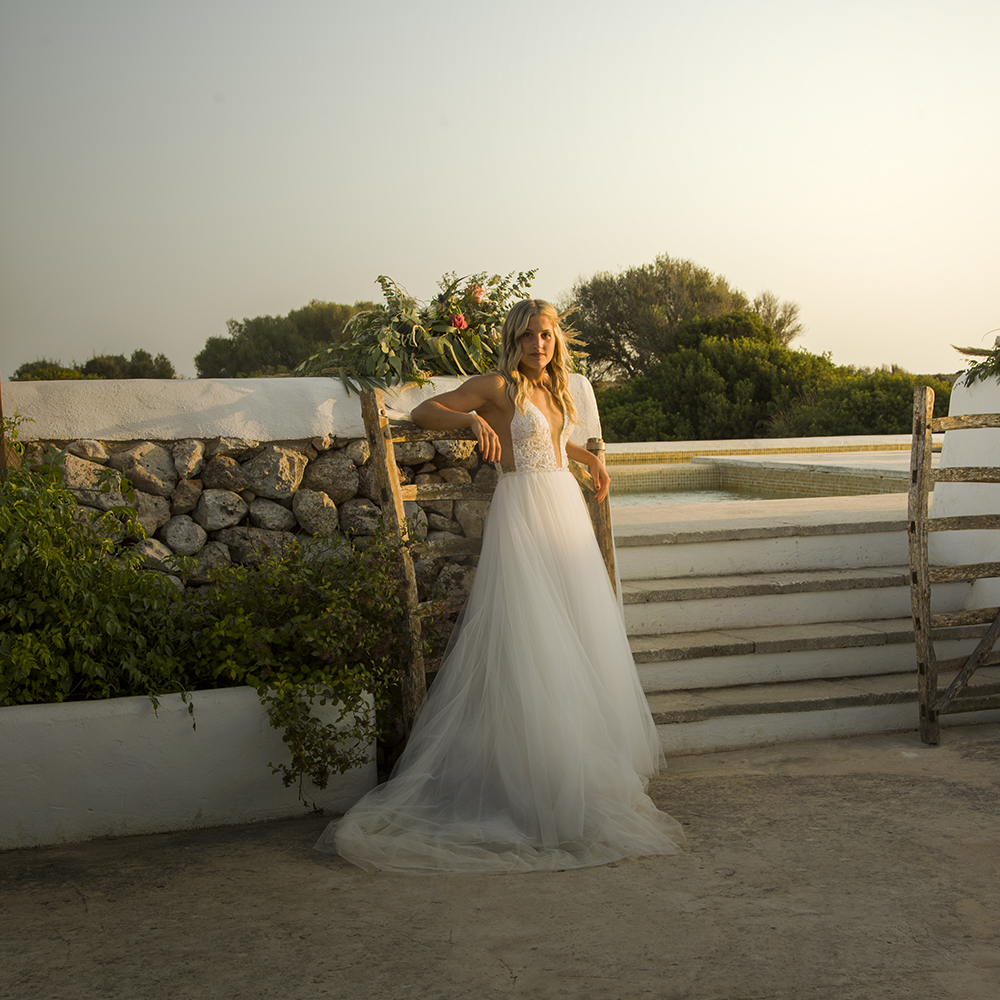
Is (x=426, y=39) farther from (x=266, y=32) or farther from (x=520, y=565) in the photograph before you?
(x=520, y=565)

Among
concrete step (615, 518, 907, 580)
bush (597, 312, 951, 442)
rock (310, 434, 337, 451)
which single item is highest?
bush (597, 312, 951, 442)

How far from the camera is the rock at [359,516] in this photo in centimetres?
382

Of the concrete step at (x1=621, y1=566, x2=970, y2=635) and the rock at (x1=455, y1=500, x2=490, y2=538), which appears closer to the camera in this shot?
the rock at (x1=455, y1=500, x2=490, y2=538)

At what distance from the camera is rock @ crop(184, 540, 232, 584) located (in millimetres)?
3621

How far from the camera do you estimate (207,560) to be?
143 inches

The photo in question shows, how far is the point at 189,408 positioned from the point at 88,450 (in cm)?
43

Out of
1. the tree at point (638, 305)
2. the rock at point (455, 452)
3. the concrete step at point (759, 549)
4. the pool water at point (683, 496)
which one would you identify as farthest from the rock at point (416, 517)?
the tree at point (638, 305)

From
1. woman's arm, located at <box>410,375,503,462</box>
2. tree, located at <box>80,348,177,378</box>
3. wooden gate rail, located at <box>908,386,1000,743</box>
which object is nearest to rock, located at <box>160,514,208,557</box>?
woman's arm, located at <box>410,375,503,462</box>

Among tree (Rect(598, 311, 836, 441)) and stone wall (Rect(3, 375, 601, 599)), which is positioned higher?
tree (Rect(598, 311, 836, 441))

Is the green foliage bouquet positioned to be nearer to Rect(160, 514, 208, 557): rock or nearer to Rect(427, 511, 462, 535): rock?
Rect(427, 511, 462, 535): rock

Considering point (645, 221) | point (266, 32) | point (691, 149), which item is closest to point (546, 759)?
point (266, 32)

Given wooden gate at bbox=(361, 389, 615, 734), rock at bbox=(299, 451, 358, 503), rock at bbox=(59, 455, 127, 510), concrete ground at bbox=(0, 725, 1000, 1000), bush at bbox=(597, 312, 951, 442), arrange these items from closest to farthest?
concrete ground at bbox=(0, 725, 1000, 1000) → wooden gate at bbox=(361, 389, 615, 734) → rock at bbox=(59, 455, 127, 510) → rock at bbox=(299, 451, 358, 503) → bush at bbox=(597, 312, 951, 442)

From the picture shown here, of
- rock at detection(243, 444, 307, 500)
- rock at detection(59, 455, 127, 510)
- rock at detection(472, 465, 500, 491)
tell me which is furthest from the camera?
rock at detection(472, 465, 500, 491)

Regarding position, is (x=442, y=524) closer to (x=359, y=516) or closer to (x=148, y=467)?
(x=359, y=516)
